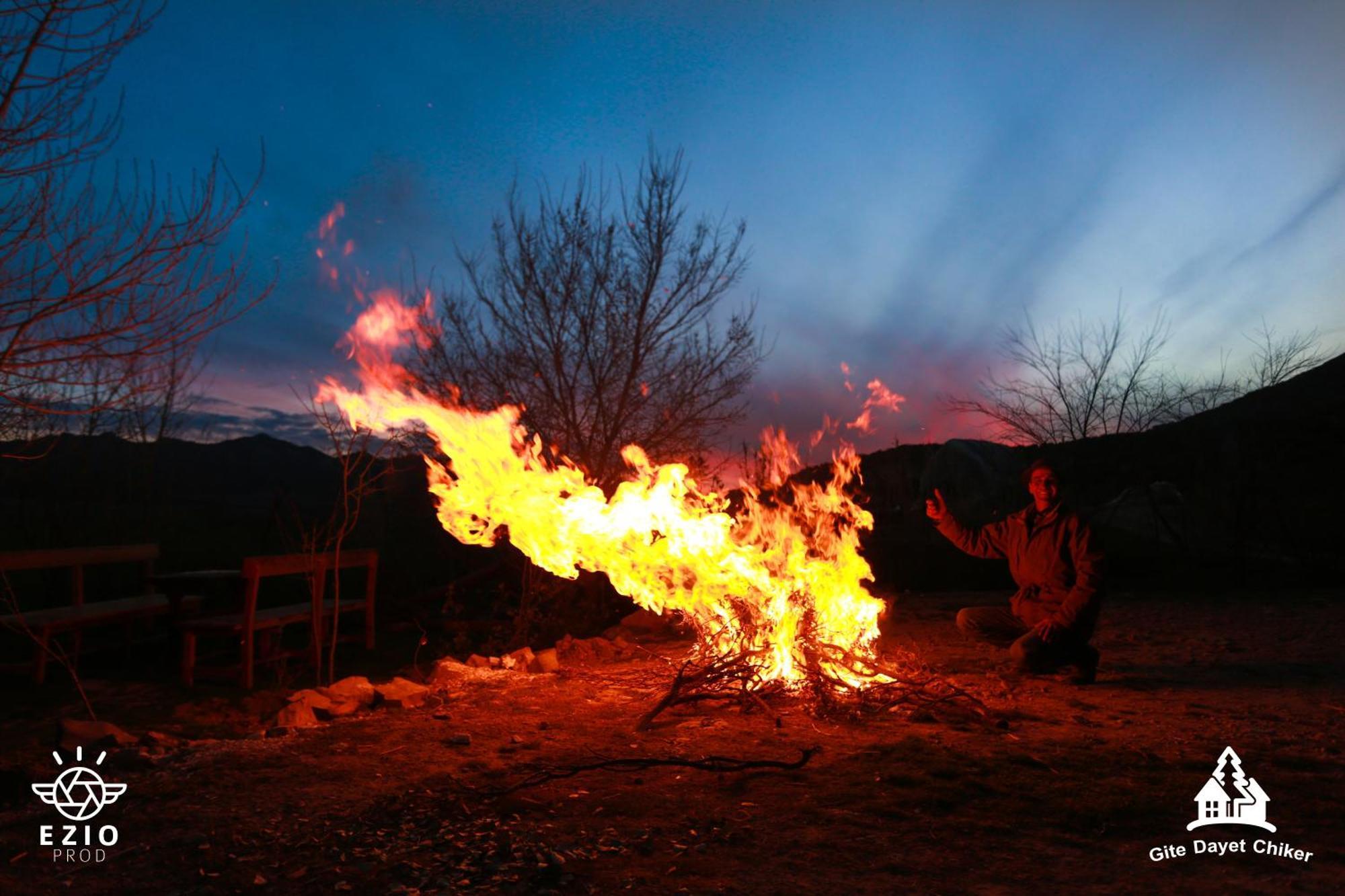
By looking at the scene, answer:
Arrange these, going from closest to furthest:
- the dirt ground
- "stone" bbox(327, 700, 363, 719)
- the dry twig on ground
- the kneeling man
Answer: the dirt ground → the dry twig on ground → "stone" bbox(327, 700, 363, 719) → the kneeling man

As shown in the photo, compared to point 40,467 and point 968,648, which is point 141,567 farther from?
point 968,648

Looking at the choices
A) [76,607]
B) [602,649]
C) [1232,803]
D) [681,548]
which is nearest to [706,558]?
[681,548]

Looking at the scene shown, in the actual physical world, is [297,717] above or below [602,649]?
below

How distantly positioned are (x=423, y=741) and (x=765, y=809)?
2.27 m

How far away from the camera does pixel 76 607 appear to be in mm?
8055

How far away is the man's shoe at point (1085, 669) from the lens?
643cm

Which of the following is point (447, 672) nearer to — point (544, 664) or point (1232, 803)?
point (544, 664)

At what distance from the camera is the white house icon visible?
3.63 m

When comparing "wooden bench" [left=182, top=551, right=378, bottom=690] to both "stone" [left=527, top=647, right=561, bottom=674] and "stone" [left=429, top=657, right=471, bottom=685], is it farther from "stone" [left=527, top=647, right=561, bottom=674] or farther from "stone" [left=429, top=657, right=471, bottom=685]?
"stone" [left=527, top=647, right=561, bottom=674]

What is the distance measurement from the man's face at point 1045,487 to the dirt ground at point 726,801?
147 centimetres

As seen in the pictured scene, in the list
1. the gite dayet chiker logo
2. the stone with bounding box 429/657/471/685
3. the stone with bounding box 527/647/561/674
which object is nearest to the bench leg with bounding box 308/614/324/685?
the stone with bounding box 429/657/471/685

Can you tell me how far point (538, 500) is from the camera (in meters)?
7.02

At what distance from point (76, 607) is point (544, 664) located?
4.73m

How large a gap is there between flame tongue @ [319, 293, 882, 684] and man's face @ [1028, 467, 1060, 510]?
4.93ft
